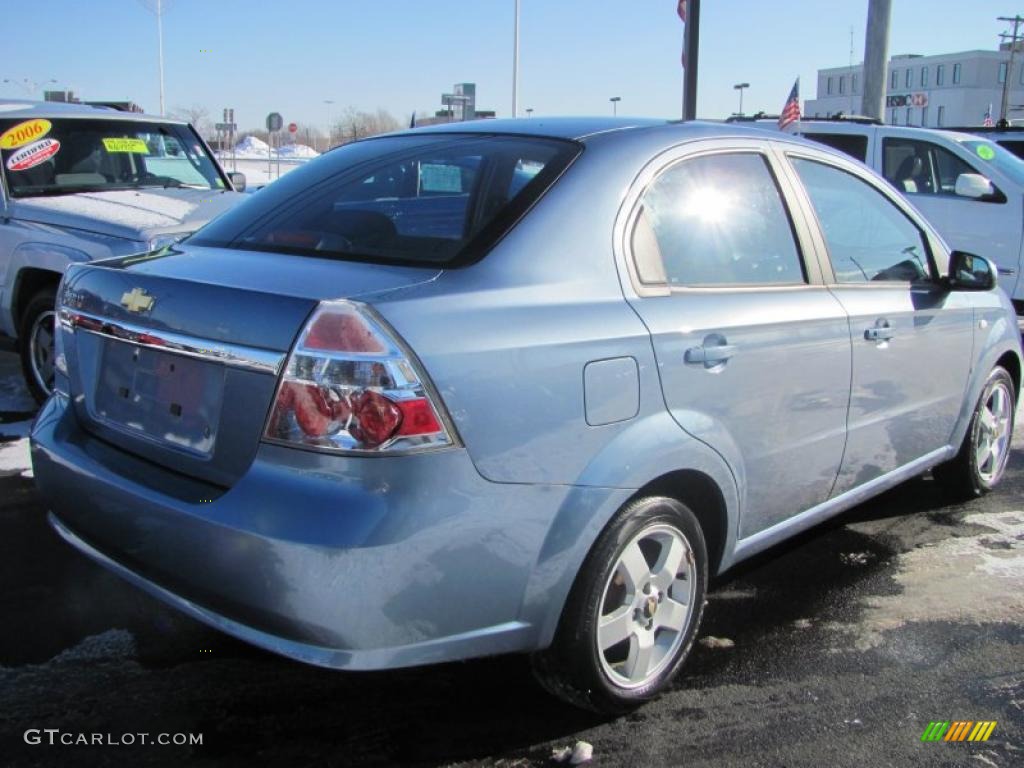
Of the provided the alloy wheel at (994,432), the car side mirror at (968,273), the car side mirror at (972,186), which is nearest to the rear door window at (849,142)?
the car side mirror at (972,186)

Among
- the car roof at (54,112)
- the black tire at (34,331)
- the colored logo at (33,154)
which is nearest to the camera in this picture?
the black tire at (34,331)

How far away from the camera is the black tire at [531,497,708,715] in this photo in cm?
252

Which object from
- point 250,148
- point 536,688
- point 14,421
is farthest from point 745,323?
point 250,148

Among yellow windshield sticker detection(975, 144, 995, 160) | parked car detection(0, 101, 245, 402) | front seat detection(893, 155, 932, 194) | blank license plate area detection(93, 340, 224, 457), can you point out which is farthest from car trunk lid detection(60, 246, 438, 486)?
yellow windshield sticker detection(975, 144, 995, 160)

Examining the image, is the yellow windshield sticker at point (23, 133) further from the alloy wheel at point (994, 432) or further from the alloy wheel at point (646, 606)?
the alloy wheel at point (994, 432)

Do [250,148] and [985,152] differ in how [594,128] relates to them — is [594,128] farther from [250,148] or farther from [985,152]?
[250,148]

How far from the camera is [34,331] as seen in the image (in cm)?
580

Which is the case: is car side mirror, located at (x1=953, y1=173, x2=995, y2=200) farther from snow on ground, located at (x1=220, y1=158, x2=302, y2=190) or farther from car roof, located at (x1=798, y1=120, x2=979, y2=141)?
snow on ground, located at (x1=220, y1=158, x2=302, y2=190)

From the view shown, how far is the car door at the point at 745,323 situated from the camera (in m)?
2.75

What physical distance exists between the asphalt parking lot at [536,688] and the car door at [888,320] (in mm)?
583

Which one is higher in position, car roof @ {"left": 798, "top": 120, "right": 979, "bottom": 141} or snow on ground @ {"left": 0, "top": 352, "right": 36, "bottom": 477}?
car roof @ {"left": 798, "top": 120, "right": 979, "bottom": 141}

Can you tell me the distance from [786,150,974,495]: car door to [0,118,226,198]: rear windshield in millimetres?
5040

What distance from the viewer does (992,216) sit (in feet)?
28.7

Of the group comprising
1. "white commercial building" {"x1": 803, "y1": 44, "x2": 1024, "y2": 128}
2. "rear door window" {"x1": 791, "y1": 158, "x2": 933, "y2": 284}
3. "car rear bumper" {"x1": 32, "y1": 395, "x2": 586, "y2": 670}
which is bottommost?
"car rear bumper" {"x1": 32, "y1": 395, "x2": 586, "y2": 670}
